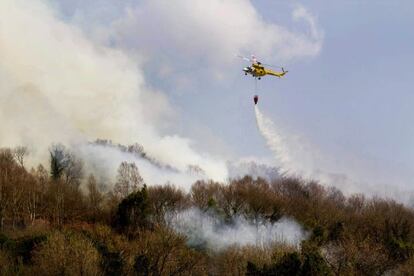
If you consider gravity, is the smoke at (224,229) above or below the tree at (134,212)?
below

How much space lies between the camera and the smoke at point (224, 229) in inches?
2940

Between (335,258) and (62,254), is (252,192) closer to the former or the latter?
(335,258)

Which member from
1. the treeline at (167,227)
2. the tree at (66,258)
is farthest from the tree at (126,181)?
the tree at (66,258)

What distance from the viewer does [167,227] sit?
66375 millimetres

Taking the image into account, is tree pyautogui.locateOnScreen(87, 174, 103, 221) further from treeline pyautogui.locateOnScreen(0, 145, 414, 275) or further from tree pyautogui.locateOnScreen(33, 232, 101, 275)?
tree pyautogui.locateOnScreen(33, 232, 101, 275)

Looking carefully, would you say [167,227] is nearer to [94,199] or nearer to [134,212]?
[134,212]

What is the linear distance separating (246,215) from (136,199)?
17266 mm

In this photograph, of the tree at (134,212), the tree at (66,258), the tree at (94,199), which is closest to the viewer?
the tree at (66,258)

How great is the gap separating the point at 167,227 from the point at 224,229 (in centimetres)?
1533

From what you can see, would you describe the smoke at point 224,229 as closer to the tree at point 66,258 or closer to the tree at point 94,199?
the tree at point 94,199

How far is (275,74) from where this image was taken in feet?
199

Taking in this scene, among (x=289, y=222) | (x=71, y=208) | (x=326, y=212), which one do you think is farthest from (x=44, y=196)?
(x=326, y=212)

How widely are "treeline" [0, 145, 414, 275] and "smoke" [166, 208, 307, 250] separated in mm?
1141

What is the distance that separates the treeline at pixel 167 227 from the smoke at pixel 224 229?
114 centimetres
